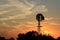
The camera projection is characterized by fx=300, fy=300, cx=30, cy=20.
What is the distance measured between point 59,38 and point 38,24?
1222 centimetres

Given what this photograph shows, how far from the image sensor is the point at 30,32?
131250 mm

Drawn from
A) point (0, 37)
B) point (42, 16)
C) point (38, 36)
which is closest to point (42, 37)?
point (38, 36)

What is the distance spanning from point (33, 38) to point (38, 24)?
24.5 ft

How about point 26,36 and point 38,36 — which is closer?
point 38,36

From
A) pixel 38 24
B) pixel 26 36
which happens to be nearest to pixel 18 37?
pixel 26 36

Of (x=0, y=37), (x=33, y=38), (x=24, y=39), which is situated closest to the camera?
(x=33, y=38)

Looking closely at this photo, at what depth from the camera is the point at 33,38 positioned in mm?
115750

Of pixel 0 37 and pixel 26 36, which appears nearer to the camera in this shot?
pixel 26 36

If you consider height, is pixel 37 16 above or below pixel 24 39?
above

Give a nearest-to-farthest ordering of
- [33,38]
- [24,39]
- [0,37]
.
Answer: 1. [33,38]
2. [24,39]
3. [0,37]

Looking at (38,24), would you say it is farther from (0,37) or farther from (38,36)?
(0,37)

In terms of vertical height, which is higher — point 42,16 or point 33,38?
point 42,16

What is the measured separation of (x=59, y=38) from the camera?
414 ft

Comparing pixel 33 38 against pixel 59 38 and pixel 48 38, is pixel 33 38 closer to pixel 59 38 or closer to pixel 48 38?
pixel 48 38
